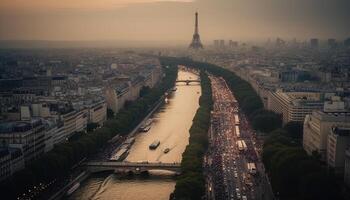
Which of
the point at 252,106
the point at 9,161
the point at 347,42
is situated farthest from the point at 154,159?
the point at 347,42

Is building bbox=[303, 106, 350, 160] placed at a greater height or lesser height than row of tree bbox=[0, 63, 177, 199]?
greater

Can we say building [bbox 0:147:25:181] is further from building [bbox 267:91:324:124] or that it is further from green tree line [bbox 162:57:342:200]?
building [bbox 267:91:324:124]

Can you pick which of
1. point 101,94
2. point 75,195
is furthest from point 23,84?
point 75,195

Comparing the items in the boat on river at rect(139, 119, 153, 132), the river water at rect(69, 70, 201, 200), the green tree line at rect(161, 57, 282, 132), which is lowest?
the river water at rect(69, 70, 201, 200)

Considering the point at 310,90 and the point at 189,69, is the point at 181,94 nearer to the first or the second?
the point at 310,90

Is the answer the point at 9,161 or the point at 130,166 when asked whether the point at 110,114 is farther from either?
the point at 9,161

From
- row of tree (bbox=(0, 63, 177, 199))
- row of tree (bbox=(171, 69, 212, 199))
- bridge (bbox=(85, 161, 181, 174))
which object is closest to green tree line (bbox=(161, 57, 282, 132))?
row of tree (bbox=(171, 69, 212, 199))
